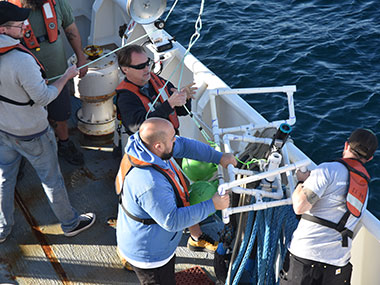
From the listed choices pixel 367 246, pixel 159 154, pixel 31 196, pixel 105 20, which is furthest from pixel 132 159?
pixel 105 20

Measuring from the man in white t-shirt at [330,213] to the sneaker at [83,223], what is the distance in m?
1.74

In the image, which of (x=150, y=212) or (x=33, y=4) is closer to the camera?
(x=150, y=212)

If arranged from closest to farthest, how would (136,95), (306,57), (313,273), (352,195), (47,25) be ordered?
(352,195)
(313,273)
(136,95)
(47,25)
(306,57)

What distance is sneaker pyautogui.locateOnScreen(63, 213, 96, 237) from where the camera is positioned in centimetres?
377

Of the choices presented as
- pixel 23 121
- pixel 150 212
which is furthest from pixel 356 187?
pixel 23 121

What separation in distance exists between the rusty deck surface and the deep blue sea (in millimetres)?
3069

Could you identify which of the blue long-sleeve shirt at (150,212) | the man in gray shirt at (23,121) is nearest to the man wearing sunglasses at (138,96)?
the man in gray shirt at (23,121)

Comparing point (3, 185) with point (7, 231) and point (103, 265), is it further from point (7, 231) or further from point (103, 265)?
point (103, 265)

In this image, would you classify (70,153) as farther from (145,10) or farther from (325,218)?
(325,218)

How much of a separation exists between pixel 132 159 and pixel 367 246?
5.28ft

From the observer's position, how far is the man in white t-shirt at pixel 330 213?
2.61 meters

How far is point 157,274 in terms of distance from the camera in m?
2.81

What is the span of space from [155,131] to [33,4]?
6.72 feet

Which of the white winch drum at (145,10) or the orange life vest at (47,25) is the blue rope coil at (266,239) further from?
the orange life vest at (47,25)
